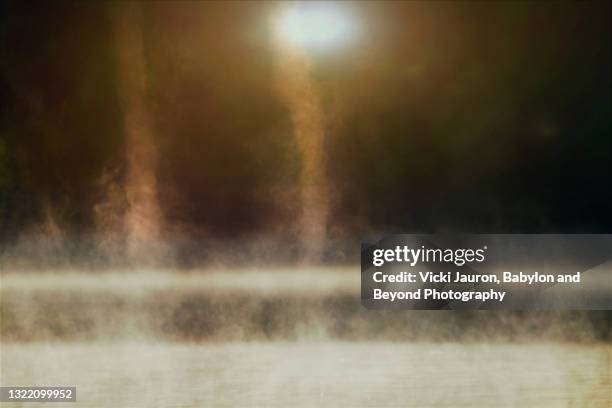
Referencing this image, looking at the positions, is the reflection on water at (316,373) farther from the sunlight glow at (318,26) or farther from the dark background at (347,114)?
the sunlight glow at (318,26)

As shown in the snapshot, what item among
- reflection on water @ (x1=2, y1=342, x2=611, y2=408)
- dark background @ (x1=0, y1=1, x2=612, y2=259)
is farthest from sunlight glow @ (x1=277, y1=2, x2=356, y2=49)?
reflection on water @ (x1=2, y1=342, x2=611, y2=408)

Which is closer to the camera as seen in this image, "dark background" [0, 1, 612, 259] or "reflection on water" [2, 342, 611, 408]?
"reflection on water" [2, 342, 611, 408]

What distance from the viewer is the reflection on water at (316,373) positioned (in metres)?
3.07

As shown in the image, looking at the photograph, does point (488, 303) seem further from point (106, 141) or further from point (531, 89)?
point (106, 141)

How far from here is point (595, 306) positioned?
362 centimetres

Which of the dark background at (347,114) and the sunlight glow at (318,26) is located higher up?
the sunlight glow at (318,26)

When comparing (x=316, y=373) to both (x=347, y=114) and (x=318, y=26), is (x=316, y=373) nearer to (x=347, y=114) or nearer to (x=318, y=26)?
(x=347, y=114)

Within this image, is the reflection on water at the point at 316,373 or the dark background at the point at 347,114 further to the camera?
the dark background at the point at 347,114

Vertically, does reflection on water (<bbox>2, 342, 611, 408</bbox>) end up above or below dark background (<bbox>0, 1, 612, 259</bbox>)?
below

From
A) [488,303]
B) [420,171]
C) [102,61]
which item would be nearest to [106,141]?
[102,61]

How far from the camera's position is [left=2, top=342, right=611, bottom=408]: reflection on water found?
3.07m

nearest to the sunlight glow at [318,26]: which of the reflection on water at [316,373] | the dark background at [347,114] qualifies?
the dark background at [347,114]

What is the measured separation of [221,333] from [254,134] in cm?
105

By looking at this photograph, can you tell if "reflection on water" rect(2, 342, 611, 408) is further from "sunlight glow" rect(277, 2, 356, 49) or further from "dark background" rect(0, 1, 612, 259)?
"sunlight glow" rect(277, 2, 356, 49)
